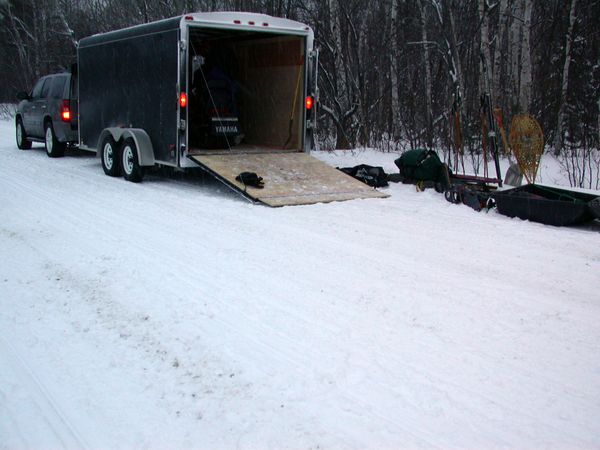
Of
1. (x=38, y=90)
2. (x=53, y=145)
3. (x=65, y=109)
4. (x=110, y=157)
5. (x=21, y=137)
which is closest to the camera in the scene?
(x=110, y=157)

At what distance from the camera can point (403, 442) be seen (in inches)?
121

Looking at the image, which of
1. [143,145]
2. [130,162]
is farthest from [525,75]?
[130,162]

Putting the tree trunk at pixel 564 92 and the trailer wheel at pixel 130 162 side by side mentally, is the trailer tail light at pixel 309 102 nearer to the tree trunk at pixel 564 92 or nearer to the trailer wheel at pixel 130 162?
the trailer wheel at pixel 130 162

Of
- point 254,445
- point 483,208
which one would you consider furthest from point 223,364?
point 483,208

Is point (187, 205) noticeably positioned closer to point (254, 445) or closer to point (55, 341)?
point (55, 341)

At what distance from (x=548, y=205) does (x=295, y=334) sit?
16.7 ft

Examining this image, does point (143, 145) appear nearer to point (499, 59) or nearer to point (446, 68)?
point (446, 68)

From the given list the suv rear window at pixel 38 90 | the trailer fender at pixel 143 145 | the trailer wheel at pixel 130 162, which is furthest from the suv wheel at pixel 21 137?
the trailer fender at pixel 143 145

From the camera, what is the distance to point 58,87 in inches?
584

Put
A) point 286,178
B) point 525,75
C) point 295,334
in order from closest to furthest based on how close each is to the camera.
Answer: point 295,334
point 286,178
point 525,75

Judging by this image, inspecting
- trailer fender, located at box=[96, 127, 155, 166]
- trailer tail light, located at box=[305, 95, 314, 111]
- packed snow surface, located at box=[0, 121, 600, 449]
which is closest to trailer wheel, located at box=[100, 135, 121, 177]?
trailer fender, located at box=[96, 127, 155, 166]

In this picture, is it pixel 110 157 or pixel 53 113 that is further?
pixel 53 113

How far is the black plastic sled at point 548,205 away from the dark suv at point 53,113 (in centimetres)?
1027

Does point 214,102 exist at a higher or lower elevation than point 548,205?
higher
